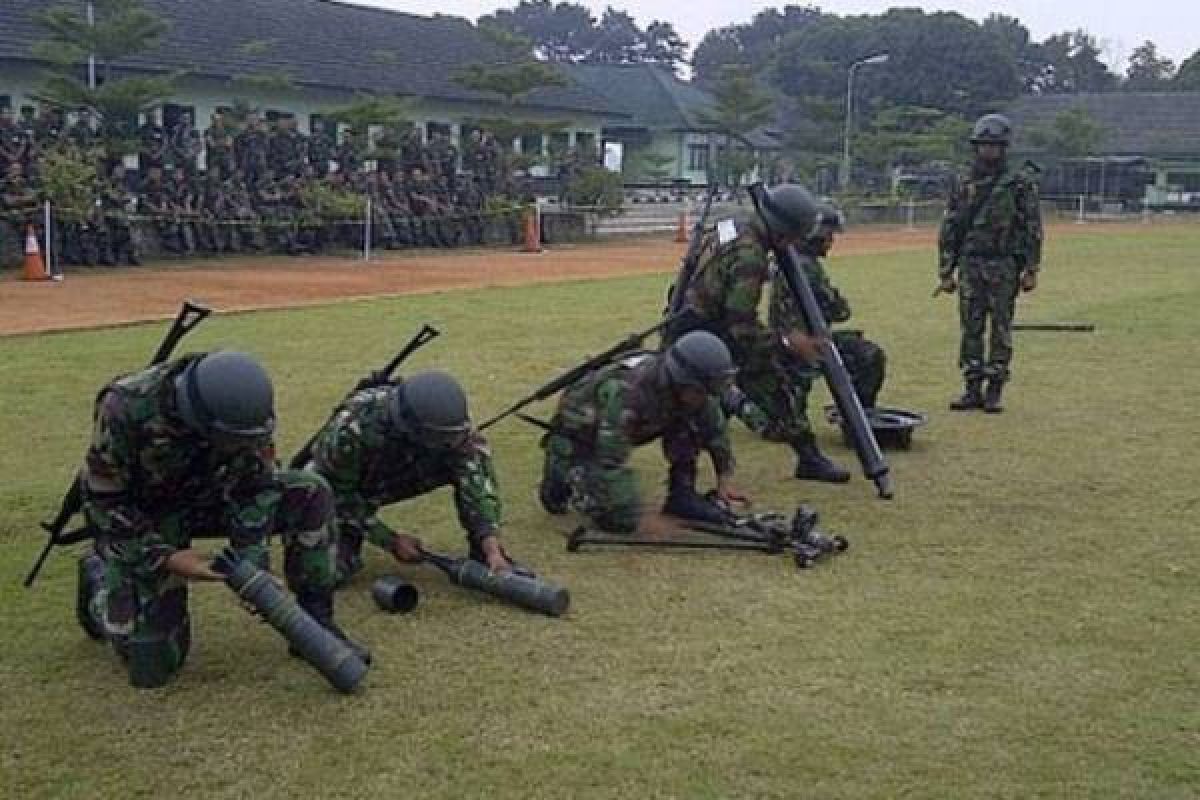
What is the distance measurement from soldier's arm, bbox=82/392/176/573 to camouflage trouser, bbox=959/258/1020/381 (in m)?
6.93

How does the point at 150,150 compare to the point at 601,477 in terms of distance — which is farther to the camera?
the point at 150,150

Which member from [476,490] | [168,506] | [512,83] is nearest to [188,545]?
[168,506]

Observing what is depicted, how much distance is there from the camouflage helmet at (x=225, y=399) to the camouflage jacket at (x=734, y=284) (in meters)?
3.49

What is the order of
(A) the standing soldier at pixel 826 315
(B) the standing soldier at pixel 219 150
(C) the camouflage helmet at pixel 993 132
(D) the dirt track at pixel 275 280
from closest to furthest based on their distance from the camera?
(A) the standing soldier at pixel 826 315, (C) the camouflage helmet at pixel 993 132, (D) the dirt track at pixel 275 280, (B) the standing soldier at pixel 219 150

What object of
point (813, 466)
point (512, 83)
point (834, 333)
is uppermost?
point (512, 83)

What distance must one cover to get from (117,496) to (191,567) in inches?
12.9

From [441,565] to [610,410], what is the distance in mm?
1094

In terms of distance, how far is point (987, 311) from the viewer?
10305mm

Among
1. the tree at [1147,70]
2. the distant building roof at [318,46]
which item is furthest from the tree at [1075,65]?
the distant building roof at [318,46]

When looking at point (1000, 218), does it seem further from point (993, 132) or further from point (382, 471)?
point (382, 471)

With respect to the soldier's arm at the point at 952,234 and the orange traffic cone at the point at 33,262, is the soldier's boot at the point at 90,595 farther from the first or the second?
the orange traffic cone at the point at 33,262

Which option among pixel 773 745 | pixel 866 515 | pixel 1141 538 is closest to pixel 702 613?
pixel 773 745

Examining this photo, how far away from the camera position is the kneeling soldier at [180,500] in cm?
437

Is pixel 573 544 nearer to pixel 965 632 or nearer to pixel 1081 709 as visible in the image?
pixel 965 632
